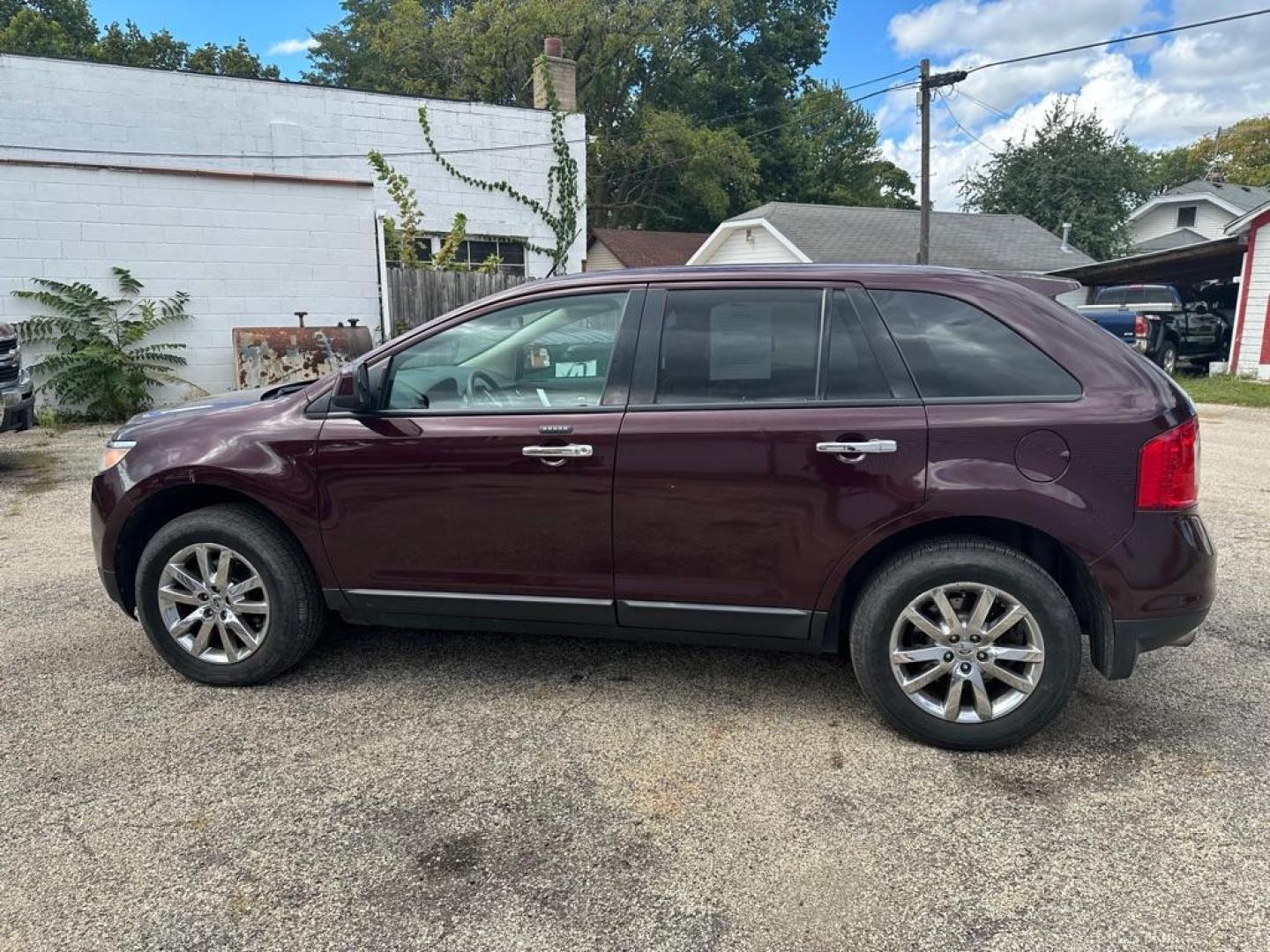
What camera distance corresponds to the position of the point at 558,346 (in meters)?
A: 3.40

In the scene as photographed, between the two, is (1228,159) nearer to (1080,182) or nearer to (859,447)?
(1080,182)

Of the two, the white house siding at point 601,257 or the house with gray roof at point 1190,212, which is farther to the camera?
the house with gray roof at point 1190,212

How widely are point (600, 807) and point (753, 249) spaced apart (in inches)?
962

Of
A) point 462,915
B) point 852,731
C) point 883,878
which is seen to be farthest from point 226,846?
point 852,731

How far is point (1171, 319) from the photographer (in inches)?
695

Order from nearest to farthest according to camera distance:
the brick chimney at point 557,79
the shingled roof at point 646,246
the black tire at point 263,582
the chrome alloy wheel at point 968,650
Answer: the chrome alloy wheel at point 968,650 < the black tire at point 263,582 < the brick chimney at point 557,79 < the shingled roof at point 646,246

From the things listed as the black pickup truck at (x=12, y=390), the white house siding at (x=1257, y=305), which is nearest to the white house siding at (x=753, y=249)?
the white house siding at (x=1257, y=305)

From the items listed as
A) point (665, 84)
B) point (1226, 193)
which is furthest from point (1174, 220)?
point (665, 84)

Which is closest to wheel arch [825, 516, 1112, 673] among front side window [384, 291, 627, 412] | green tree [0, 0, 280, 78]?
front side window [384, 291, 627, 412]

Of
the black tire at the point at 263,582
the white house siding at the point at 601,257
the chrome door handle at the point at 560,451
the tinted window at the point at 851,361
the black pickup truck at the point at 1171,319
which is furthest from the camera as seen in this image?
the white house siding at the point at 601,257

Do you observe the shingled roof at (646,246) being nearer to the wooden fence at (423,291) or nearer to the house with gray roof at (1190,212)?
the wooden fence at (423,291)

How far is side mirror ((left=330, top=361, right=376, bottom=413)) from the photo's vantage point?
3.33 m

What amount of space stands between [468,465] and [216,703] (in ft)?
4.76

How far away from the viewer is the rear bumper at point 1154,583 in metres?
2.84
